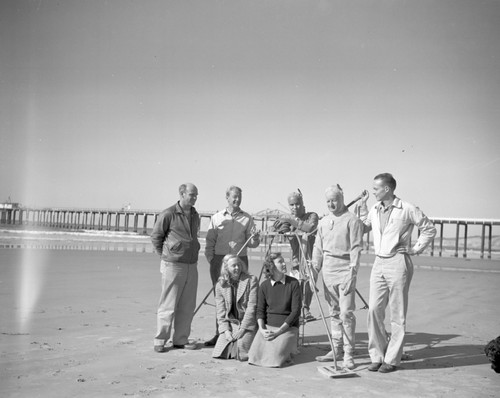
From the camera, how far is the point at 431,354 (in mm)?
5562

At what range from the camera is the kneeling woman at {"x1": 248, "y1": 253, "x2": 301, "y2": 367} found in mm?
4918

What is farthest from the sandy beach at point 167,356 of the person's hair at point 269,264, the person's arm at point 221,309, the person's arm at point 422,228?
the person's arm at point 422,228

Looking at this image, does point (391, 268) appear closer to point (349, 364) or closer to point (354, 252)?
point (354, 252)

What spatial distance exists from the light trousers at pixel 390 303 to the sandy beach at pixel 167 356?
24 centimetres

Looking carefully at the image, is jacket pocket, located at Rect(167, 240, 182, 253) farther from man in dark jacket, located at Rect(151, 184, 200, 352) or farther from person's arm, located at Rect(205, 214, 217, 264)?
person's arm, located at Rect(205, 214, 217, 264)

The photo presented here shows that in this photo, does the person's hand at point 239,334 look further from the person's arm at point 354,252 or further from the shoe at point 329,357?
the person's arm at point 354,252

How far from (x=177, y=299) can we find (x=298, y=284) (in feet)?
4.89

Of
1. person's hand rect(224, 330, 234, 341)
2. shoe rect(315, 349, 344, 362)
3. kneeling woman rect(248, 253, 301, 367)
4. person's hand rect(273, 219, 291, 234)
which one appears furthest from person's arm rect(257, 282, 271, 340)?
person's hand rect(273, 219, 291, 234)

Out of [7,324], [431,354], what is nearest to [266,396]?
[431,354]

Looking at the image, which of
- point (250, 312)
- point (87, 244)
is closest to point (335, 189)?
point (250, 312)

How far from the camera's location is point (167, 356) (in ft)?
16.8

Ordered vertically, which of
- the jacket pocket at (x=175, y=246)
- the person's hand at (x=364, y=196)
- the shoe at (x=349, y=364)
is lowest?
the shoe at (x=349, y=364)

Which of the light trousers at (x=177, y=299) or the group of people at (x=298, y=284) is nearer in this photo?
the group of people at (x=298, y=284)

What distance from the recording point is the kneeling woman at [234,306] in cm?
518
